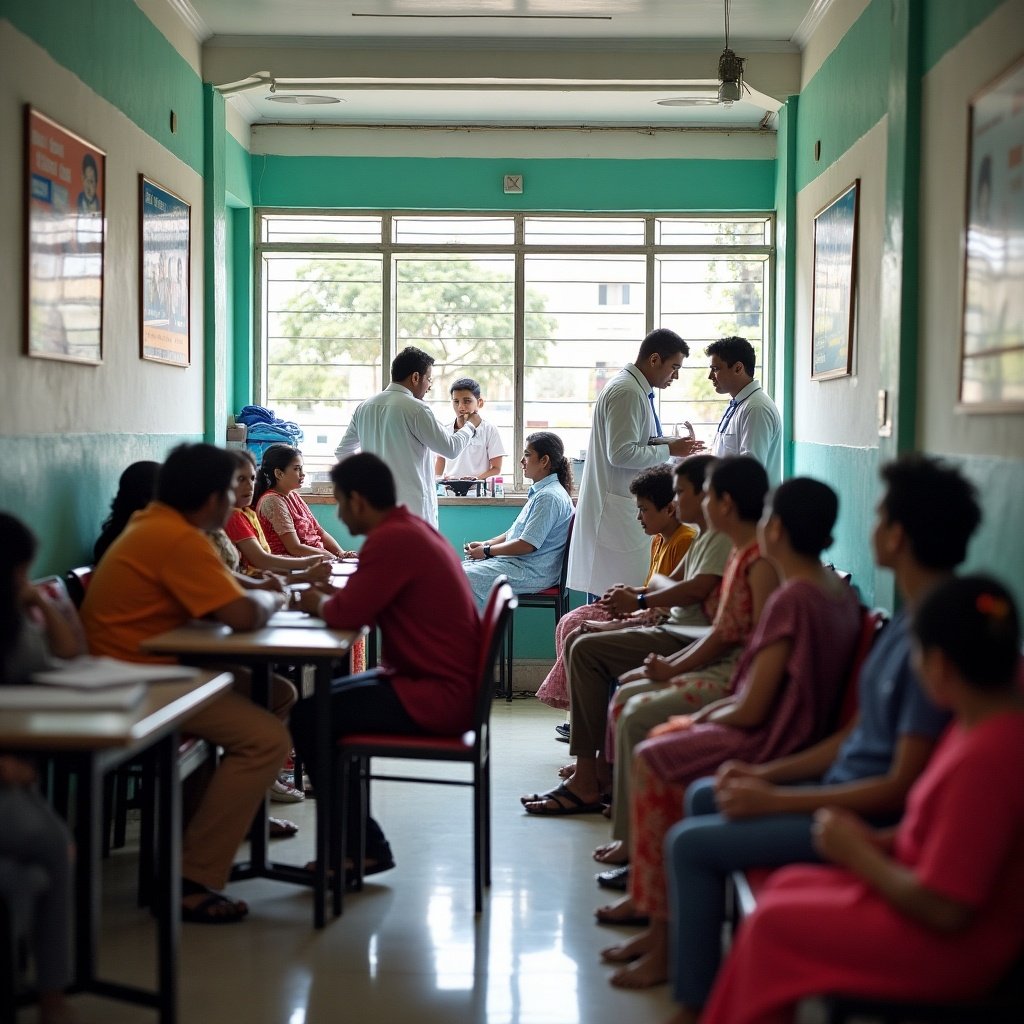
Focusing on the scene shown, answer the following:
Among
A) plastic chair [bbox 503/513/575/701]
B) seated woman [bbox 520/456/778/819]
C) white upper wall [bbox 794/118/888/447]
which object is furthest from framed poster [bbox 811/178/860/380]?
plastic chair [bbox 503/513/575/701]

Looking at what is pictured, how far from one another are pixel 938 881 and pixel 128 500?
3.21 m

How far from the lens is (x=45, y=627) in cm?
279

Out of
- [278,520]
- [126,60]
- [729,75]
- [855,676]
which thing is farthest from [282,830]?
[729,75]

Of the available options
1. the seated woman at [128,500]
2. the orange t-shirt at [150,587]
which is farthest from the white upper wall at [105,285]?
the orange t-shirt at [150,587]

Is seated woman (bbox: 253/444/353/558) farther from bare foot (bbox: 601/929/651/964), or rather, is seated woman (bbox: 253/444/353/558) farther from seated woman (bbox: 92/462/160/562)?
bare foot (bbox: 601/929/651/964)

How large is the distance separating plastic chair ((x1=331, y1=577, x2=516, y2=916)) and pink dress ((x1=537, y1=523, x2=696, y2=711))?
3.59ft

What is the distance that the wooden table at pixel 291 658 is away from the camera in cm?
307

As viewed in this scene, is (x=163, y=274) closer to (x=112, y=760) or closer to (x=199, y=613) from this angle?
(x=199, y=613)

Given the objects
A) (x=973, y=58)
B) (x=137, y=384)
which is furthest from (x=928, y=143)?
(x=137, y=384)

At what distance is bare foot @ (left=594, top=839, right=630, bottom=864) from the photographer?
3822mm

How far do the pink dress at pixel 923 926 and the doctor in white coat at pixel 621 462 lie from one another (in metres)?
3.69

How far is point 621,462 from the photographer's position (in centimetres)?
557

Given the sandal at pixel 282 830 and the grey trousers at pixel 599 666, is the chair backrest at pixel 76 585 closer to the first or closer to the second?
the sandal at pixel 282 830

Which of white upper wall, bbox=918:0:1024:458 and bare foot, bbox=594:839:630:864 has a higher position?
white upper wall, bbox=918:0:1024:458
